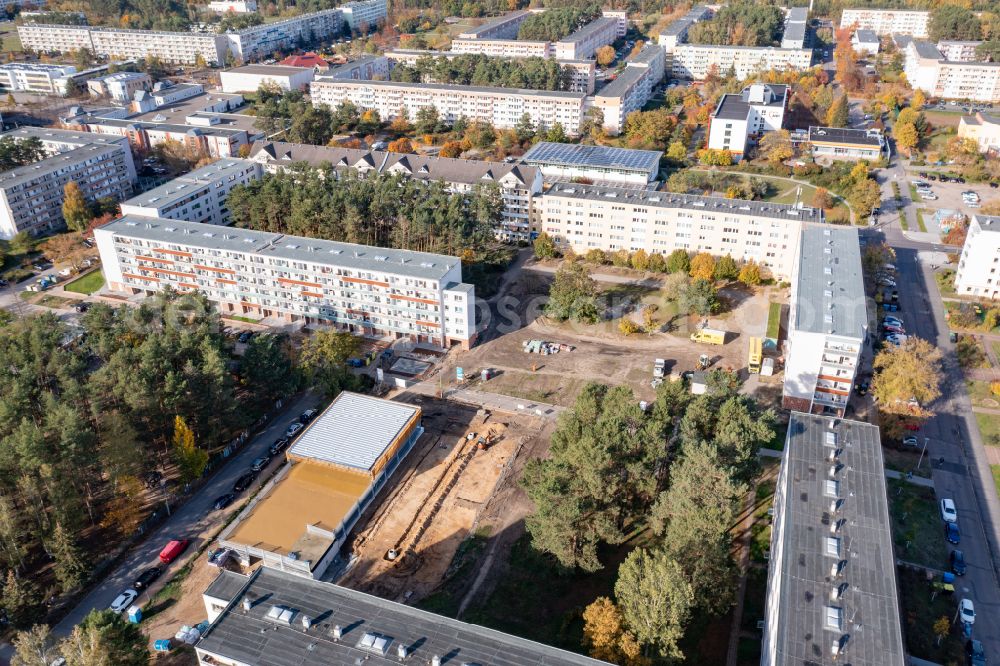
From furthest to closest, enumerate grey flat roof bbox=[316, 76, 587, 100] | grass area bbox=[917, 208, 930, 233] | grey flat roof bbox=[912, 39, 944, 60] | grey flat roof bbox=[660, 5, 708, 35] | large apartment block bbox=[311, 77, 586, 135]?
grey flat roof bbox=[660, 5, 708, 35]
grey flat roof bbox=[912, 39, 944, 60]
grey flat roof bbox=[316, 76, 587, 100]
large apartment block bbox=[311, 77, 586, 135]
grass area bbox=[917, 208, 930, 233]

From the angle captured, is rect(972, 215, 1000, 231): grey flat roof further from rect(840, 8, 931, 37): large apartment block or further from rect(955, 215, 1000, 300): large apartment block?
rect(840, 8, 931, 37): large apartment block

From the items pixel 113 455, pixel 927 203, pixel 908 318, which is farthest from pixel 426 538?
pixel 927 203

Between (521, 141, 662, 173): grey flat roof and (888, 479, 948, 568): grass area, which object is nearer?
(888, 479, 948, 568): grass area

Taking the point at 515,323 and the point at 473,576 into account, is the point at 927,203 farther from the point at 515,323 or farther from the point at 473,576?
the point at 473,576

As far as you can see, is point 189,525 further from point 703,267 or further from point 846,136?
point 846,136

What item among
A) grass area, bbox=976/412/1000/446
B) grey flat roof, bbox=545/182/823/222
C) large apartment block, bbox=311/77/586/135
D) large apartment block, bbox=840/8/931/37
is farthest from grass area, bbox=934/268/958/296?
large apartment block, bbox=840/8/931/37

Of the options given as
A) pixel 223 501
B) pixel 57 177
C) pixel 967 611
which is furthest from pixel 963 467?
pixel 57 177
